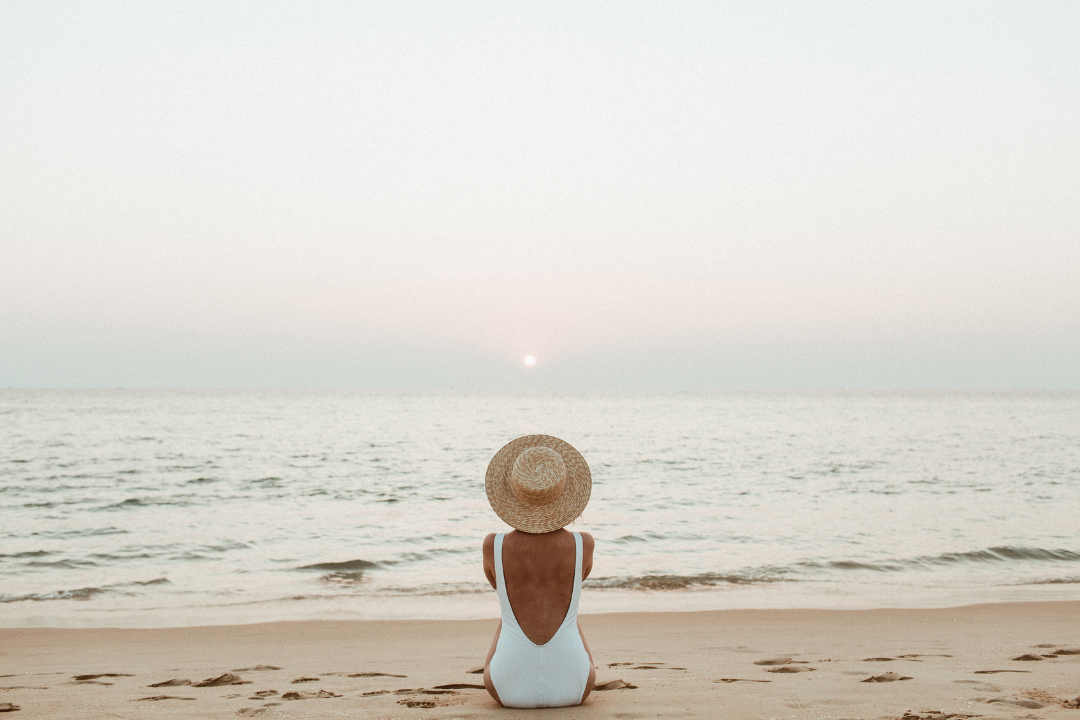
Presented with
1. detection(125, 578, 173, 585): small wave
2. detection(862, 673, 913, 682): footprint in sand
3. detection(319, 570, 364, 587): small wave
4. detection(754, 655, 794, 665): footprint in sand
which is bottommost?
detection(319, 570, 364, 587): small wave

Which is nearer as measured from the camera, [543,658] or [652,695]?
[543,658]

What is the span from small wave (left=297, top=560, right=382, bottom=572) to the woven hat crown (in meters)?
7.45

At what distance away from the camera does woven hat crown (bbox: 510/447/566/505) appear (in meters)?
4.11

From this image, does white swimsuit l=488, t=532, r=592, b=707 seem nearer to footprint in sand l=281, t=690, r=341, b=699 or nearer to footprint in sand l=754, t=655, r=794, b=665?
footprint in sand l=281, t=690, r=341, b=699

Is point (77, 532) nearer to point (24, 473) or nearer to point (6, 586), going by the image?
point (6, 586)

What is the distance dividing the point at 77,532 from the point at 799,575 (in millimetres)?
11614

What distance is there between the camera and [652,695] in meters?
4.75

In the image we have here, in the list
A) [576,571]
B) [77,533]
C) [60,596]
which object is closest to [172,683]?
[576,571]

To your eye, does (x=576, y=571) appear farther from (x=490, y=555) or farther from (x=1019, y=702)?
(x=1019, y=702)

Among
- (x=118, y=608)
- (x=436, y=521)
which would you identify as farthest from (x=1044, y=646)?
(x=436, y=521)

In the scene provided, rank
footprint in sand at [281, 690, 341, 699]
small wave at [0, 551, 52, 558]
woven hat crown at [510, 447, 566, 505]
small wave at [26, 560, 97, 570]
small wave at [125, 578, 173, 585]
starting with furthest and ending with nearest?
small wave at [0, 551, 52, 558], small wave at [26, 560, 97, 570], small wave at [125, 578, 173, 585], footprint in sand at [281, 690, 341, 699], woven hat crown at [510, 447, 566, 505]

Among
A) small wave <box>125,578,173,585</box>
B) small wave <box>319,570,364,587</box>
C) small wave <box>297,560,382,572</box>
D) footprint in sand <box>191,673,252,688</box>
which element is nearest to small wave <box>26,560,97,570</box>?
small wave <box>125,578,173,585</box>

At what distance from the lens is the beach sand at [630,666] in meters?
4.49

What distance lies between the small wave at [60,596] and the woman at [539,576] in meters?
7.10
